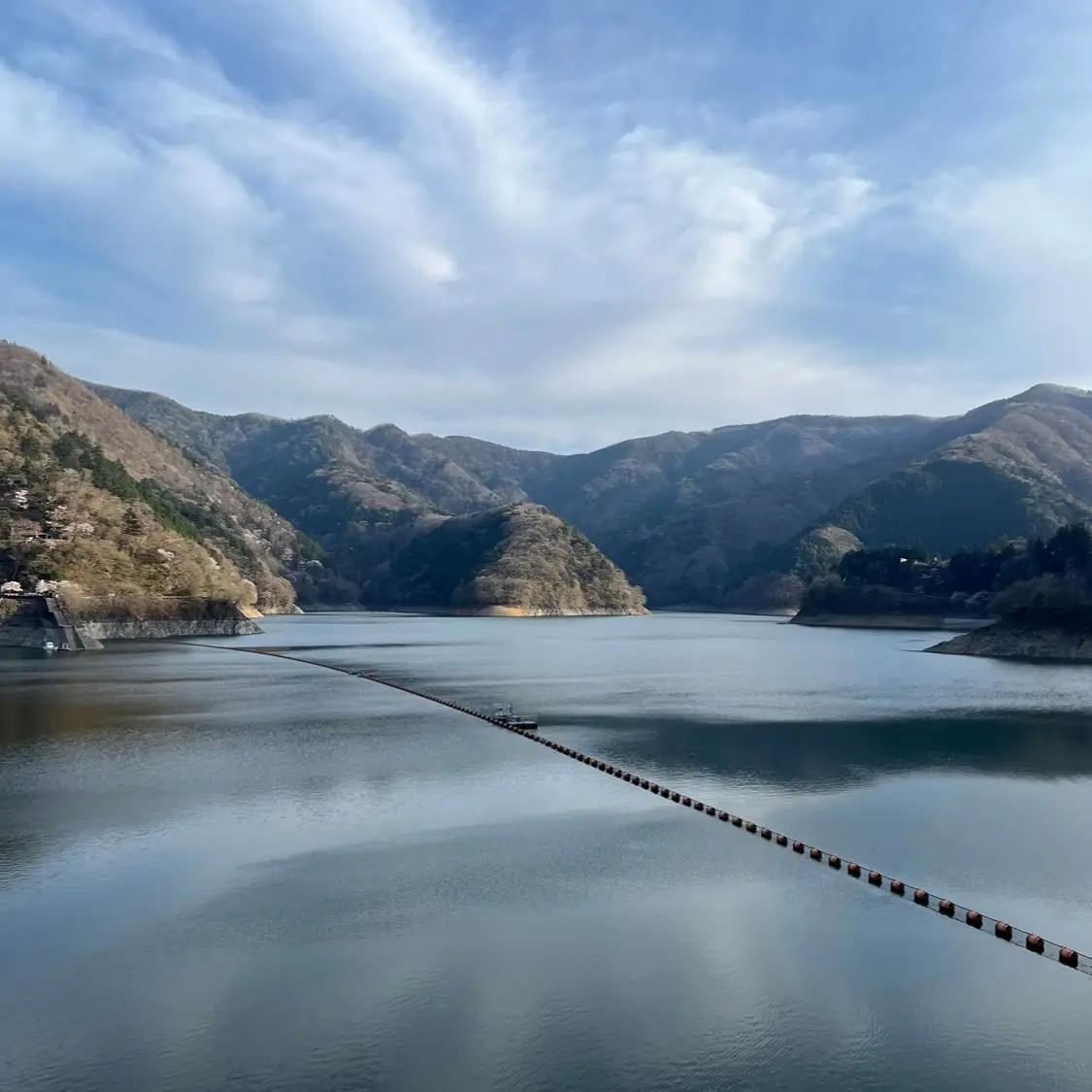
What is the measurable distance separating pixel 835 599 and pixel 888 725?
477 feet

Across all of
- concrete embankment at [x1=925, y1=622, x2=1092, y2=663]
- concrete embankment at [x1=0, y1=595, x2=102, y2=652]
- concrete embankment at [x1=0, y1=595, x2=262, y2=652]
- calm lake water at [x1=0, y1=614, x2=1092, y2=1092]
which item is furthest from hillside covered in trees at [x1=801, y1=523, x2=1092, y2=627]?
concrete embankment at [x1=0, y1=595, x2=102, y2=652]

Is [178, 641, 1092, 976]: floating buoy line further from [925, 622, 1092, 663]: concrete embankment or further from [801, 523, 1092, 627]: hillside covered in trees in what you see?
Result: [801, 523, 1092, 627]: hillside covered in trees

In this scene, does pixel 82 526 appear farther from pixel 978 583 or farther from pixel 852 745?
pixel 978 583

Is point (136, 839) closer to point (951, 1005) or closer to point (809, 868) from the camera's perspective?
point (809, 868)

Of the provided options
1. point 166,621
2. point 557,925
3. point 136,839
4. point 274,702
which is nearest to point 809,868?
point 557,925

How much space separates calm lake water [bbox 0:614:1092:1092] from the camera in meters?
14.3

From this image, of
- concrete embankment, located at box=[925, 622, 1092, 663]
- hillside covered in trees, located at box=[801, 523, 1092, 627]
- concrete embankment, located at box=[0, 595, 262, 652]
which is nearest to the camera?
concrete embankment, located at box=[925, 622, 1092, 663]

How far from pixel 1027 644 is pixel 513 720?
77715 millimetres

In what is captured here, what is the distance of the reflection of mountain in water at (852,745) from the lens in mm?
37594

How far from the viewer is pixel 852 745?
43469 mm

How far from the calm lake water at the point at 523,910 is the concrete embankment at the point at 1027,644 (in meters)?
59.7

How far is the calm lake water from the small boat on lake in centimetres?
136

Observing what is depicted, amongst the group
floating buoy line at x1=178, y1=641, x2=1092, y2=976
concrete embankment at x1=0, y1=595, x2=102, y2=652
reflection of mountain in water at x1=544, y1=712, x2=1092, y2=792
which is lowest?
reflection of mountain in water at x1=544, y1=712, x2=1092, y2=792

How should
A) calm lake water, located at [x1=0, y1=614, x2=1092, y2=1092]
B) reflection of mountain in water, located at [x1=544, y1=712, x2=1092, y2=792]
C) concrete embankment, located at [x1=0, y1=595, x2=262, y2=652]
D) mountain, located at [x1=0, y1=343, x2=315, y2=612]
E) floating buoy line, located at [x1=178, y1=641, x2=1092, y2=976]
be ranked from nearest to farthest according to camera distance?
calm lake water, located at [x1=0, y1=614, x2=1092, y2=1092] → floating buoy line, located at [x1=178, y1=641, x2=1092, y2=976] → reflection of mountain in water, located at [x1=544, y1=712, x2=1092, y2=792] → concrete embankment, located at [x1=0, y1=595, x2=262, y2=652] → mountain, located at [x1=0, y1=343, x2=315, y2=612]
